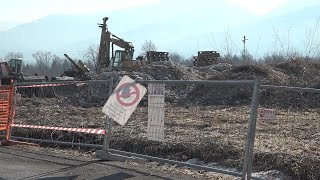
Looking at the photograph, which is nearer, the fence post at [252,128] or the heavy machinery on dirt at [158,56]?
the fence post at [252,128]

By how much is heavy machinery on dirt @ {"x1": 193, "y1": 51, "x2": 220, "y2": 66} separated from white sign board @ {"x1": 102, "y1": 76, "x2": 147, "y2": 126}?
36.3 metres

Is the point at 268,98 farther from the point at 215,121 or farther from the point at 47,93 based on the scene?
the point at 47,93

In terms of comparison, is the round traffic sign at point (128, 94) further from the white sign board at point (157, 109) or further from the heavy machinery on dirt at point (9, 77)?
the heavy machinery on dirt at point (9, 77)

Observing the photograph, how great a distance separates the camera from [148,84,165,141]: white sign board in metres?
8.72

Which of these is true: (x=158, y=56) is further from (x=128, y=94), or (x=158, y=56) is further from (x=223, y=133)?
(x=128, y=94)

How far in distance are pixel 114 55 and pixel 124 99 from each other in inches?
1240

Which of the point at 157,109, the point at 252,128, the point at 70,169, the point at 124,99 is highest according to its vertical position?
the point at 124,99

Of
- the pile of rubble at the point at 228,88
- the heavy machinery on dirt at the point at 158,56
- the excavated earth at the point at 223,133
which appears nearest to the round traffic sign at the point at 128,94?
the excavated earth at the point at 223,133

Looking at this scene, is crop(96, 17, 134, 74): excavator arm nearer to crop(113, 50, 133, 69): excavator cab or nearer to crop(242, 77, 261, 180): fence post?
crop(113, 50, 133, 69): excavator cab

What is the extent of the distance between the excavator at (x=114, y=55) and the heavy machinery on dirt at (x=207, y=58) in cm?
770

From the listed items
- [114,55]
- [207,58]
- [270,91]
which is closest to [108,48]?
[114,55]

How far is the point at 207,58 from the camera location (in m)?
45.5

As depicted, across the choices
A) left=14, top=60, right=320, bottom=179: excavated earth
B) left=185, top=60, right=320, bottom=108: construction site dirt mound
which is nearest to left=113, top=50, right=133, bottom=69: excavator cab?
left=185, top=60, right=320, bottom=108: construction site dirt mound

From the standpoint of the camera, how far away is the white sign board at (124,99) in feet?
29.0
